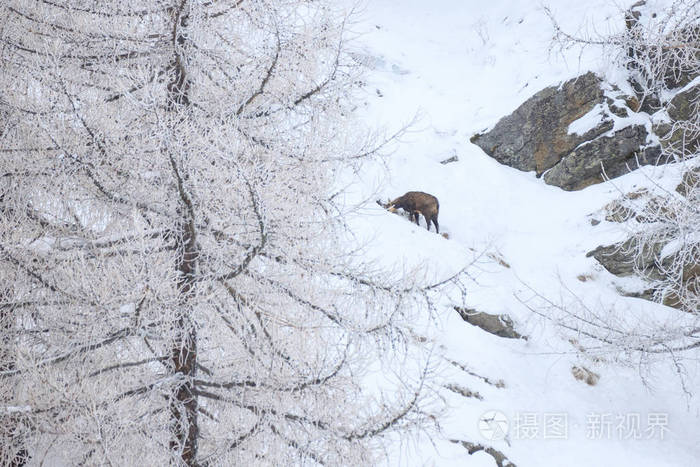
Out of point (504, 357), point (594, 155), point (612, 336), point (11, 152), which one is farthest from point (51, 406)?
point (594, 155)

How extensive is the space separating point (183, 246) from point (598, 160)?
1061cm

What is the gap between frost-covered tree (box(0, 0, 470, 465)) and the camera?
8.56 feet

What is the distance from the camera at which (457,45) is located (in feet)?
66.0

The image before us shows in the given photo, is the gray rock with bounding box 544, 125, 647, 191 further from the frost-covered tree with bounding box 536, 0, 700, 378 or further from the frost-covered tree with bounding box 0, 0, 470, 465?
the frost-covered tree with bounding box 0, 0, 470, 465

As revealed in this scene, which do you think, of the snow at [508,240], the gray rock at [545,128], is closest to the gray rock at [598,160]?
the gray rock at [545,128]

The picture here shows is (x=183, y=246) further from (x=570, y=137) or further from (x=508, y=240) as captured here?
(x=570, y=137)

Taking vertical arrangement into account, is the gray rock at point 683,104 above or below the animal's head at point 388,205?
above

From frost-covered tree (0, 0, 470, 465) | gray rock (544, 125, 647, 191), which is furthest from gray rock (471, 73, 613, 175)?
frost-covered tree (0, 0, 470, 465)

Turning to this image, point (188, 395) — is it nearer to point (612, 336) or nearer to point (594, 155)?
point (612, 336)

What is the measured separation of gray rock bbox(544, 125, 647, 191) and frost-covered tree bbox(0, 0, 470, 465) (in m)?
9.24

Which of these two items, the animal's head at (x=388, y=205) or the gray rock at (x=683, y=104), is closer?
the gray rock at (x=683, y=104)

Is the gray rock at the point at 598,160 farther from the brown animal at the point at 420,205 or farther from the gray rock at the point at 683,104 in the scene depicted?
the brown animal at the point at 420,205

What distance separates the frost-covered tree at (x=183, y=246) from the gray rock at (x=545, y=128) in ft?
31.7

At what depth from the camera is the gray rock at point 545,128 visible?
11531mm
